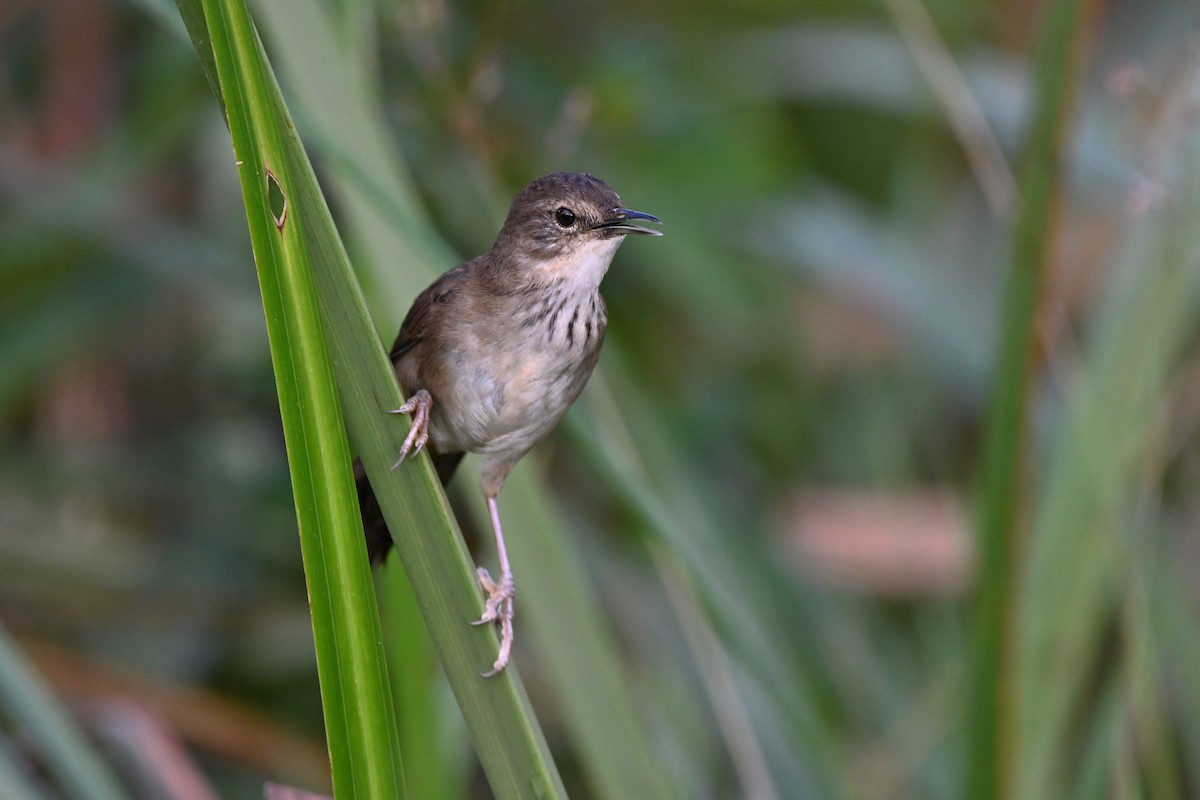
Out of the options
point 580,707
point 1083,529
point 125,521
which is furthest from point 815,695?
point 125,521

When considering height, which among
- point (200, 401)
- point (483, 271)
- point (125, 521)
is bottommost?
point (125, 521)

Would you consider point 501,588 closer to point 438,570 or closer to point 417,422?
point 417,422

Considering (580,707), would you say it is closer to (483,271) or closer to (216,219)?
(483,271)

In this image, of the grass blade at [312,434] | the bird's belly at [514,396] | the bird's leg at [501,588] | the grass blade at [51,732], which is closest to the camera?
the grass blade at [312,434]

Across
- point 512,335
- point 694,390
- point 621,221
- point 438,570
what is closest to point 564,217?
point 621,221

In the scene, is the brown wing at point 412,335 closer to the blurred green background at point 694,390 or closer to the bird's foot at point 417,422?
the blurred green background at point 694,390

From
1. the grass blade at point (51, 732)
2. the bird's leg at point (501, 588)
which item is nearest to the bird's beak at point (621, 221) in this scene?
the bird's leg at point (501, 588)
